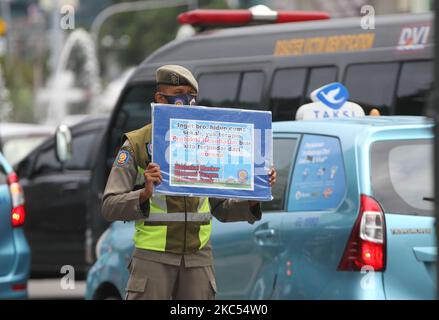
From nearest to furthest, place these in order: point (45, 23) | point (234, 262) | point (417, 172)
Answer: point (417, 172)
point (234, 262)
point (45, 23)

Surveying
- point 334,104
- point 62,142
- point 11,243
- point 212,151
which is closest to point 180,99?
point 212,151

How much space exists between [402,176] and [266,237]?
90cm

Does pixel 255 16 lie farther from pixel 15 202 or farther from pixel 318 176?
pixel 318 176

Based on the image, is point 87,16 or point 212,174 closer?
point 212,174

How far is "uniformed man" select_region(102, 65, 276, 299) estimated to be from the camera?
5812 millimetres

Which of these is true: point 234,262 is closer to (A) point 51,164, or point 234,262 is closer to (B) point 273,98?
(B) point 273,98

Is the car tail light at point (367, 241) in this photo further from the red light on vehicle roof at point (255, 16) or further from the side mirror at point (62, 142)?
the side mirror at point (62, 142)

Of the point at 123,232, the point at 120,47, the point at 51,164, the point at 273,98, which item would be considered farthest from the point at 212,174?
the point at 120,47

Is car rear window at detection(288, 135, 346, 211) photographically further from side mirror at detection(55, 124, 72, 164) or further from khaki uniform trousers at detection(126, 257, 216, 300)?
side mirror at detection(55, 124, 72, 164)

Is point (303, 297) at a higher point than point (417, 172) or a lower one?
lower

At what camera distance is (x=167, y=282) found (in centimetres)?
587

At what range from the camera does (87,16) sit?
136750 millimetres

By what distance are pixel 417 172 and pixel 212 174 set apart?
1616 millimetres

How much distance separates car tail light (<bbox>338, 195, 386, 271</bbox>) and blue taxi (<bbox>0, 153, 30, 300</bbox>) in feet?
13.3
